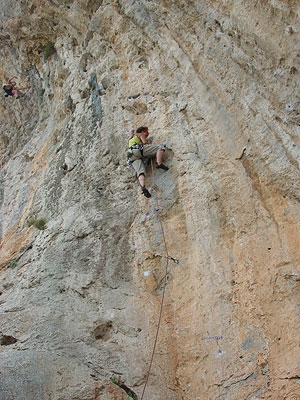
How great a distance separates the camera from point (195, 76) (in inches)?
323

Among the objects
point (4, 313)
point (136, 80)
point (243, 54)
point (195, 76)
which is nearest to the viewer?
point (4, 313)

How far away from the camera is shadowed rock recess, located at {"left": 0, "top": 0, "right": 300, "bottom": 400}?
5.56m

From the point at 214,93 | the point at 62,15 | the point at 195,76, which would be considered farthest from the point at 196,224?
the point at 62,15

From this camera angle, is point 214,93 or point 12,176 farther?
point 12,176

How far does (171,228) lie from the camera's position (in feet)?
23.2

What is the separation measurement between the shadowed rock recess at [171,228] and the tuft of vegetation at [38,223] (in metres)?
0.03

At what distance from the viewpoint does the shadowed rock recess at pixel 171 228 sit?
556 cm

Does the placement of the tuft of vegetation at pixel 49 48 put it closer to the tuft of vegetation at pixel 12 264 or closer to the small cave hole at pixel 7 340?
the tuft of vegetation at pixel 12 264

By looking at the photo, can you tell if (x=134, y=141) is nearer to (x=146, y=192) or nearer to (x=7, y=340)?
(x=146, y=192)

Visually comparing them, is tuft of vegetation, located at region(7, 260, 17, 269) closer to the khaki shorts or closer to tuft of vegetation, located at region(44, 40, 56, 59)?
the khaki shorts

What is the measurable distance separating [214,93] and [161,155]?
1.50m

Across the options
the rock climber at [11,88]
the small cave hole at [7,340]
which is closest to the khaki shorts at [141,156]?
the small cave hole at [7,340]

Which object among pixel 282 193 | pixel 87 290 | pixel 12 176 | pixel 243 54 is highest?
pixel 243 54

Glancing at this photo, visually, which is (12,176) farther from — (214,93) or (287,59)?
(287,59)
